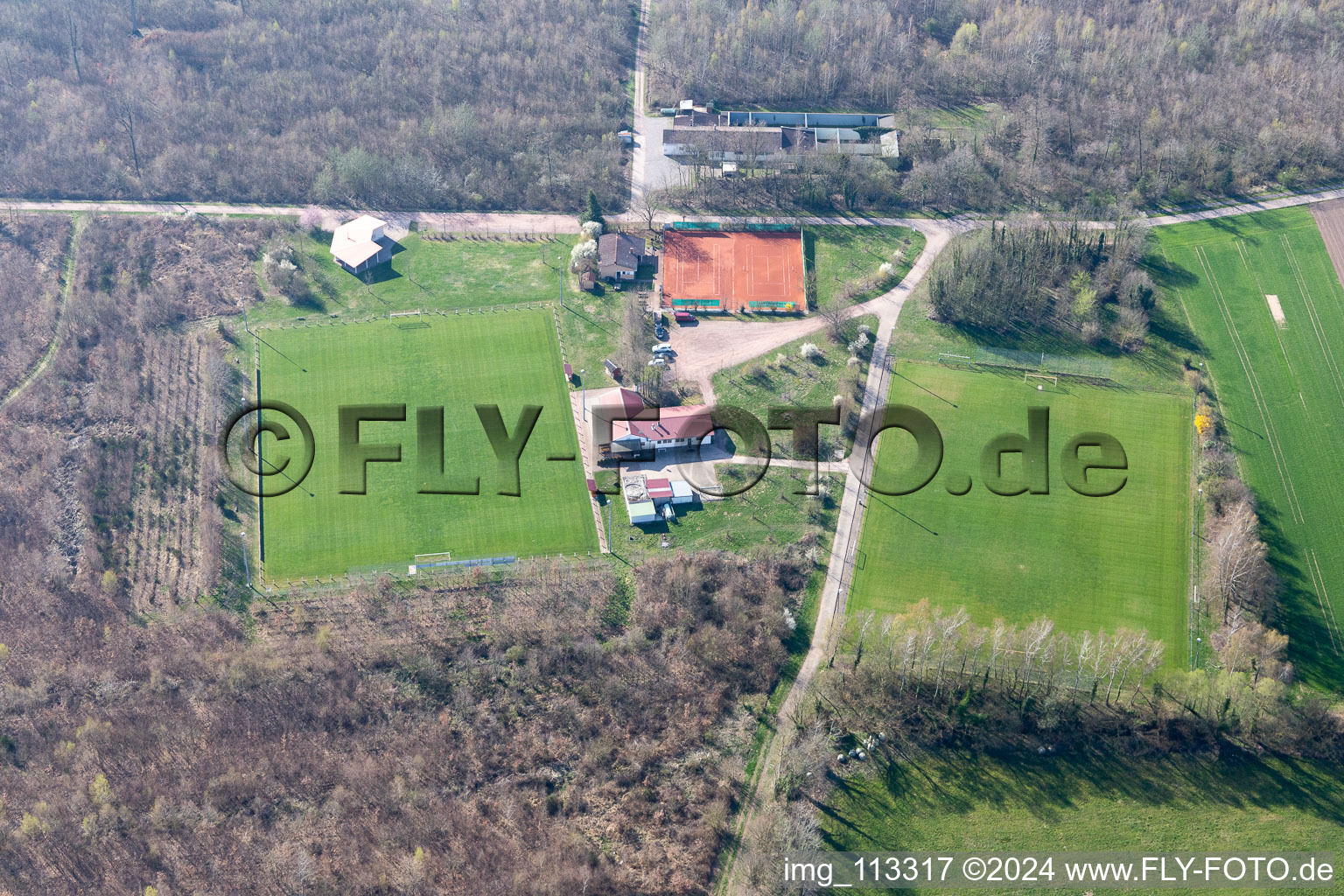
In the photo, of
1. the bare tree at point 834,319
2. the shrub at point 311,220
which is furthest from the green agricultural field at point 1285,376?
the shrub at point 311,220

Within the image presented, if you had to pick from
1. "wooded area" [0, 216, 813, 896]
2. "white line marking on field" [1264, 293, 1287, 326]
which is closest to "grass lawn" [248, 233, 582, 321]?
"wooded area" [0, 216, 813, 896]

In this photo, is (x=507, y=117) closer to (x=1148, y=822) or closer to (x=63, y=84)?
(x=63, y=84)

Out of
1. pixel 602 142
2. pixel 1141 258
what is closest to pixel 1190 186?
pixel 1141 258

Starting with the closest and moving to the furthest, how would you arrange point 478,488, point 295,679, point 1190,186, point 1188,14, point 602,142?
point 295,679
point 478,488
point 1190,186
point 602,142
point 1188,14

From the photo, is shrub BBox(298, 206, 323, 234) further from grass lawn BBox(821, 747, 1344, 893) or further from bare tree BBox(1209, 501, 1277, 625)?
bare tree BBox(1209, 501, 1277, 625)

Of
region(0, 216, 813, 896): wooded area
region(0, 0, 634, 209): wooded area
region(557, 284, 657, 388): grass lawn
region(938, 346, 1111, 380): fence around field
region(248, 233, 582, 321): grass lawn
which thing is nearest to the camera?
region(0, 216, 813, 896): wooded area
